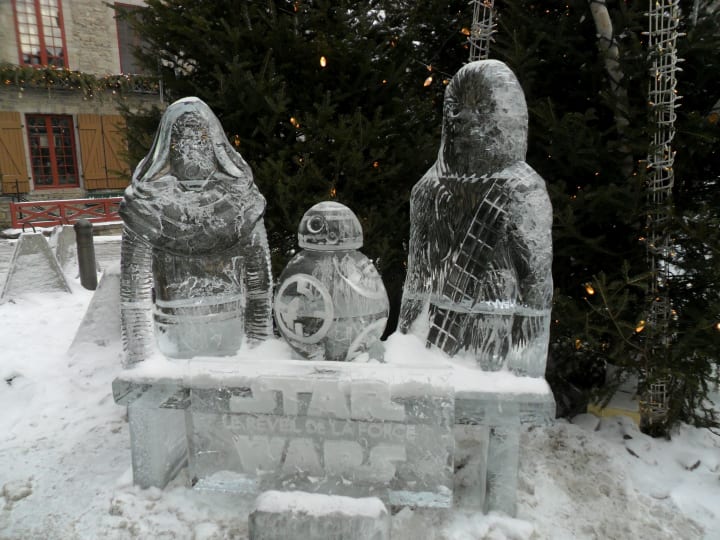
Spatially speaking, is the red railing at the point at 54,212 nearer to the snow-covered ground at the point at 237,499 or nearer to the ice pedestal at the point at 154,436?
the snow-covered ground at the point at 237,499

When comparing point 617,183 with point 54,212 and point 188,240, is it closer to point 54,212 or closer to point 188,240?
point 188,240

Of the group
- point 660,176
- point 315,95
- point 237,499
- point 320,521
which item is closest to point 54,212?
point 315,95

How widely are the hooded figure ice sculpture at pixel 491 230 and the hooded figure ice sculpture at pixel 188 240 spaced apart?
0.97 meters

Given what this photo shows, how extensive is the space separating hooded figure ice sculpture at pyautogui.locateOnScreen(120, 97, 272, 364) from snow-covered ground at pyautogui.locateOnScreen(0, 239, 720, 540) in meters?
0.75

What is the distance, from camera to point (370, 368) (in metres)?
2.21

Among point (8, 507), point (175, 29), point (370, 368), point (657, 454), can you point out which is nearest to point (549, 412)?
point (370, 368)

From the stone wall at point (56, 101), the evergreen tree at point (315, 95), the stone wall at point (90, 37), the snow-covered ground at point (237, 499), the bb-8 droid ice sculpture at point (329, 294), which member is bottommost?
the snow-covered ground at point (237, 499)

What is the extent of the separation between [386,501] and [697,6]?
10.9 feet

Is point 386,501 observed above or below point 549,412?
below

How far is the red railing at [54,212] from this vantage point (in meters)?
13.5

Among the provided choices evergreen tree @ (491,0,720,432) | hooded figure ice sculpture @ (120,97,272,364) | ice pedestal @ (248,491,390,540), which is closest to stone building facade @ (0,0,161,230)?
hooded figure ice sculpture @ (120,97,272,364)

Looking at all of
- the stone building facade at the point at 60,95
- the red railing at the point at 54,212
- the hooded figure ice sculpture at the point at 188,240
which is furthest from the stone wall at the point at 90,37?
the hooded figure ice sculpture at the point at 188,240

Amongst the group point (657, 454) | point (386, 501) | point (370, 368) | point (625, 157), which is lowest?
point (657, 454)

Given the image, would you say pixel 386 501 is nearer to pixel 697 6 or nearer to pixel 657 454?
pixel 657 454
